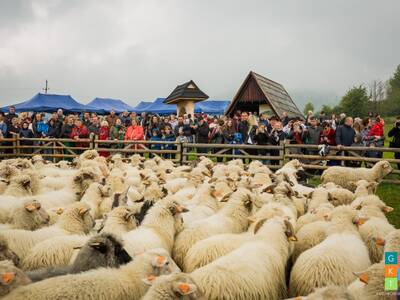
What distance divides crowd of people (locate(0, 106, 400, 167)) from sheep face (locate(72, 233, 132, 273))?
356 inches

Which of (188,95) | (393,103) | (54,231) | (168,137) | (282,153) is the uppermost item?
(393,103)

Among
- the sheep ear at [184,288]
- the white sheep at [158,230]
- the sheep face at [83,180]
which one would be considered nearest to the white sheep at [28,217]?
the white sheep at [158,230]

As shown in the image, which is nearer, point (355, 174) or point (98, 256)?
point (98, 256)

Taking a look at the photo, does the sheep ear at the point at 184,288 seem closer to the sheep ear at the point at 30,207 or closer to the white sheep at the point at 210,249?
the white sheep at the point at 210,249

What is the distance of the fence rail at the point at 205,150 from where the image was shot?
11242 mm

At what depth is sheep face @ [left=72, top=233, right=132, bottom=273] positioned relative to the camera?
3.29 meters

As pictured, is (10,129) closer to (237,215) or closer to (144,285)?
(237,215)

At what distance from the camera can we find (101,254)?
11.1ft

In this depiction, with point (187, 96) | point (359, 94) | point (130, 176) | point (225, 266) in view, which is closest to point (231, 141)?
point (130, 176)

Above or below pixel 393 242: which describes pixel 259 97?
above

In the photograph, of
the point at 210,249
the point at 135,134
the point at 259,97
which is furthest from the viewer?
the point at 259,97

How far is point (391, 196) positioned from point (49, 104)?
21.8 meters

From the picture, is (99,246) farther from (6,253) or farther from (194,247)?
(194,247)

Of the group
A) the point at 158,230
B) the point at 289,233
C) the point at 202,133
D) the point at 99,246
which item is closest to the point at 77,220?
the point at 158,230
